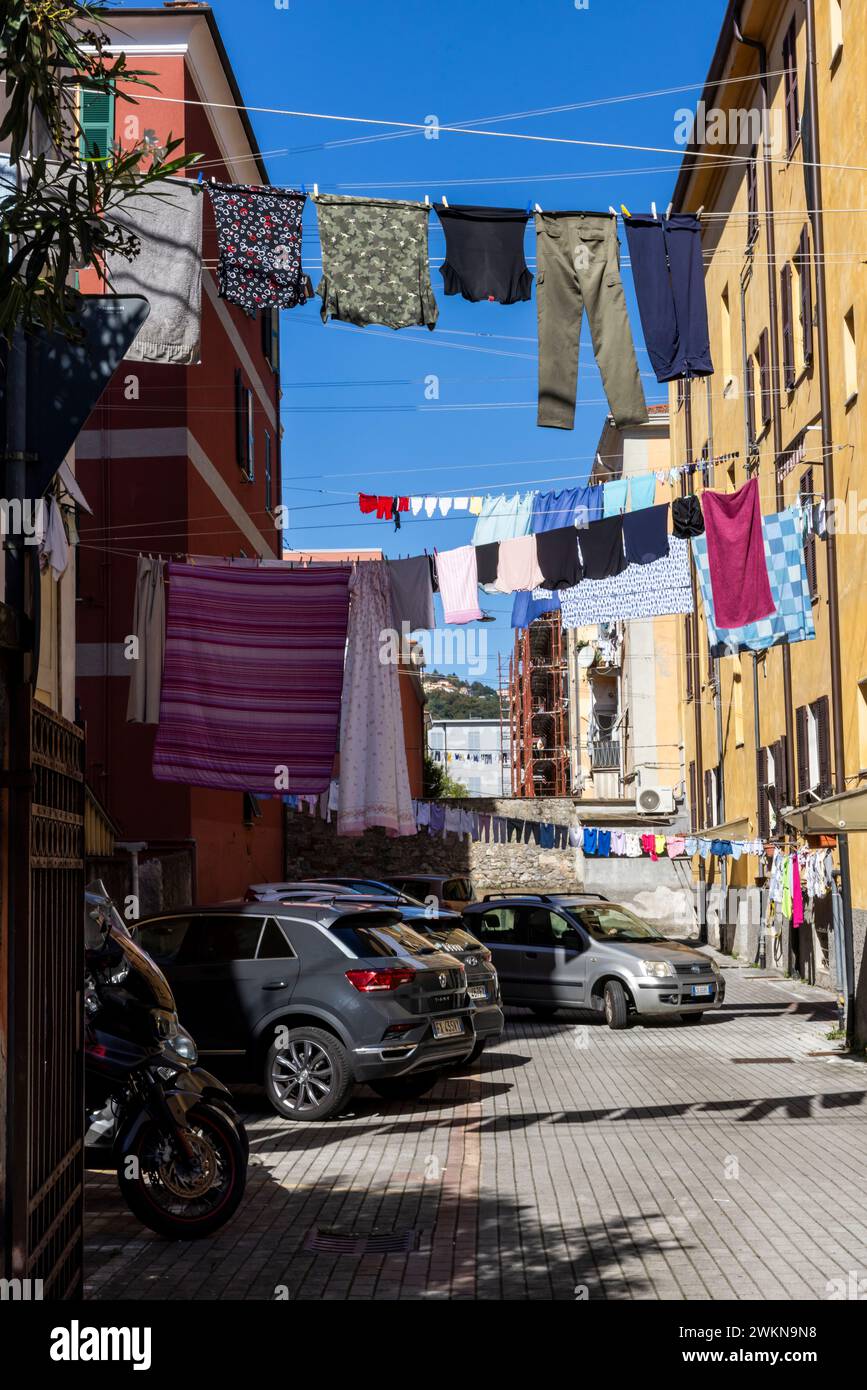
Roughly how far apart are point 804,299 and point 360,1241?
17919 mm

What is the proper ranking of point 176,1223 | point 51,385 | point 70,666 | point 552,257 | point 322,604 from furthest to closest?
point 322,604
point 552,257
point 70,666
point 176,1223
point 51,385

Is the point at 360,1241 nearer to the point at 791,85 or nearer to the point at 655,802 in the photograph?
the point at 791,85

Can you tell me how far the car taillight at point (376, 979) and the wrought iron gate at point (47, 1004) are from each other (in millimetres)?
6504

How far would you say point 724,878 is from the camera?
116 ft

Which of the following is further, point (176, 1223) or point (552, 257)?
point (552, 257)

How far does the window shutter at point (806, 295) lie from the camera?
2230 centimetres

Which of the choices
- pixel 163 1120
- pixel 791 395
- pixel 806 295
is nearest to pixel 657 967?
pixel 791 395

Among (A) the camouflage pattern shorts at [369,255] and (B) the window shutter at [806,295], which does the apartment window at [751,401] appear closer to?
(B) the window shutter at [806,295]

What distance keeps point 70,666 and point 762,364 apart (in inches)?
771

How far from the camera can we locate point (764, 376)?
89.9 ft

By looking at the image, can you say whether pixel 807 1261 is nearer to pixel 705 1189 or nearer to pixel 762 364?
pixel 705 1189

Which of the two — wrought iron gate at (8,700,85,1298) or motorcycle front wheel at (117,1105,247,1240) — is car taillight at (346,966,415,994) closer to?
motorcycle front wheel at (117,1105,247,1240)

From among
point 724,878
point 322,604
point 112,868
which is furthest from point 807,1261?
point 724,878

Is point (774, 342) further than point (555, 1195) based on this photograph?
Yes
